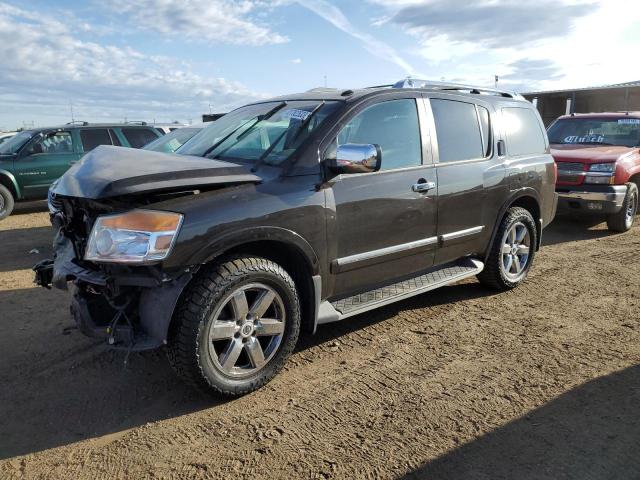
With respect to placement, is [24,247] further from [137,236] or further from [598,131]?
[598,131]

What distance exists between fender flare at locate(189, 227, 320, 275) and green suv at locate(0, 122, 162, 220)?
8.64 m

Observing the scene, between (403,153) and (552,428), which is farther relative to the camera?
(403,153)

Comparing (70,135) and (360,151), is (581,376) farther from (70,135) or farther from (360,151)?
(70,135)

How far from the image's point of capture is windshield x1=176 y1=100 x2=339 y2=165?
145 inches

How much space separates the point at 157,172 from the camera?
303 centimetres

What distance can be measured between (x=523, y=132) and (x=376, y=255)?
8.37ft

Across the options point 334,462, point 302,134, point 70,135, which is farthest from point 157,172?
point 70,135

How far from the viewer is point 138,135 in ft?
36.5

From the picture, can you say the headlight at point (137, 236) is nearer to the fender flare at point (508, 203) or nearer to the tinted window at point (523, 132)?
the fender flare at point (508, 203)

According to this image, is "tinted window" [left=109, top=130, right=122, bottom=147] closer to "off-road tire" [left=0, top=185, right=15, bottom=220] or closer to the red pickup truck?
"off-road tire" [left=0, top=185, right=15, bottom=220]

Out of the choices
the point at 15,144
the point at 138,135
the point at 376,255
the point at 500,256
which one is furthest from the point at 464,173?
the point at 15,144

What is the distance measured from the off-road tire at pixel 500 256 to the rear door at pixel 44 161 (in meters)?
8.70

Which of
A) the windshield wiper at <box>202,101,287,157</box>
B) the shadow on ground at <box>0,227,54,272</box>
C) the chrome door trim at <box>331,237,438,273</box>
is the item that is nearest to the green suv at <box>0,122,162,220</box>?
the shadow on ground at <box>0,227,54,272</box>

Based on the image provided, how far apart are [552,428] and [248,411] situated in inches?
68.5
